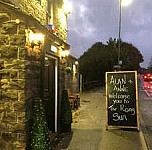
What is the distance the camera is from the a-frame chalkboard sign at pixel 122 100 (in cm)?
847

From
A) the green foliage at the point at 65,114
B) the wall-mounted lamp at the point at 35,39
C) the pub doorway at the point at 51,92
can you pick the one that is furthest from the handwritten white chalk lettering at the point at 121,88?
the wall-mounted lamp at the point at 35,39

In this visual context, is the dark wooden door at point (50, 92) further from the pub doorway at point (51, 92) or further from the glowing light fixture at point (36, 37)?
the glowing light fixture at point (36, 37)

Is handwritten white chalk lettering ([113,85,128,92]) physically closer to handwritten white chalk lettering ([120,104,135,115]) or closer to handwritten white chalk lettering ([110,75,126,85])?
handwritten white chalk lettering ([110,75,126,85])

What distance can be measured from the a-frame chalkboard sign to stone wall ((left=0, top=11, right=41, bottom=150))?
4.19m

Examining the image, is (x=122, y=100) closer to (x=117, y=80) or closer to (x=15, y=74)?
(x=117, y=80)

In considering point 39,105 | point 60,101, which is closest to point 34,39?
point 39,105

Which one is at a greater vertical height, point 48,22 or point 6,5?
point 48,22

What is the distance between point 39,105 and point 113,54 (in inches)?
1446

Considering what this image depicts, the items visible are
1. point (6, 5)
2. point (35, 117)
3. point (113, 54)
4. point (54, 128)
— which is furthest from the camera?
point (113, 54)

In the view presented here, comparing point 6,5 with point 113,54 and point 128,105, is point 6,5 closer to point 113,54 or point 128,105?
point 128,105

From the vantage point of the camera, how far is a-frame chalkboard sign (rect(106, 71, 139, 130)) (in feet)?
27.8

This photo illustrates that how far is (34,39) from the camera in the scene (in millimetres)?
5426

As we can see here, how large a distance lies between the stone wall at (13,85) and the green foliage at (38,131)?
0.46ft

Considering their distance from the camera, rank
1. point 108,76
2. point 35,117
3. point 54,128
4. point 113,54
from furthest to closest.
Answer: point 113,54 → point 108,76 → point 54,128 → point 35,117
